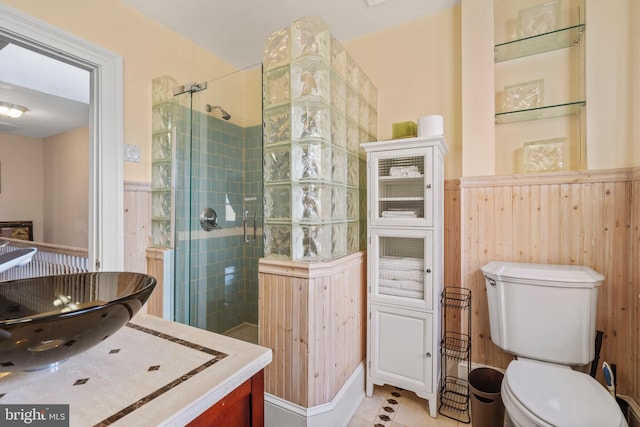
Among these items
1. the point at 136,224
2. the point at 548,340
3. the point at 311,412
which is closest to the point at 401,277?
the point at 548,340

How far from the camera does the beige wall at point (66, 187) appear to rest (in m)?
2.00

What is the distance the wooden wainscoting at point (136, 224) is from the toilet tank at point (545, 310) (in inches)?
86.9

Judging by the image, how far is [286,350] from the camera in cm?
149

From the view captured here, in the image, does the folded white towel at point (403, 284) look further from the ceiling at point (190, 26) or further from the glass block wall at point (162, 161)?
the ceiling at point (190, 26)

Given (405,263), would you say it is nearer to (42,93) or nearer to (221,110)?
(221,110)

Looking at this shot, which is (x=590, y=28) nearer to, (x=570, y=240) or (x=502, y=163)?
(x=502, y=163)

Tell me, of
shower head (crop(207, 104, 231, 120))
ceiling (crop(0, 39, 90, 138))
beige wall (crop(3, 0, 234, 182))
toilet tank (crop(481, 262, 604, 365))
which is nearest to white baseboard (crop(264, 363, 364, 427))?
toilet tank (crop(481, 262, 604, 365))

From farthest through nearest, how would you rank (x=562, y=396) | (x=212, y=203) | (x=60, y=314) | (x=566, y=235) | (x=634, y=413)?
(x=212, y=203), (x=566, y=235), (x=634, y=413), (x=562, y=396), (x=60, y=314)

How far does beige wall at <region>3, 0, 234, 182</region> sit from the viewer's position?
63.2 inches

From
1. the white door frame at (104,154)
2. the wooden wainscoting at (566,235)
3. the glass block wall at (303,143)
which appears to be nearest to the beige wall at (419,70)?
the wooden wainscoting at (566,235)

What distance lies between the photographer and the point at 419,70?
2086mm

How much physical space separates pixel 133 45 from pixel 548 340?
3019mm

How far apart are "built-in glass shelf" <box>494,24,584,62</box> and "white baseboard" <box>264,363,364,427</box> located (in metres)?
2.27

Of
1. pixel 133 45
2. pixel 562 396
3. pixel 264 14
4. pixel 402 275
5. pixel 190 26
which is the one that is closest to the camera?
pixel 562 396
